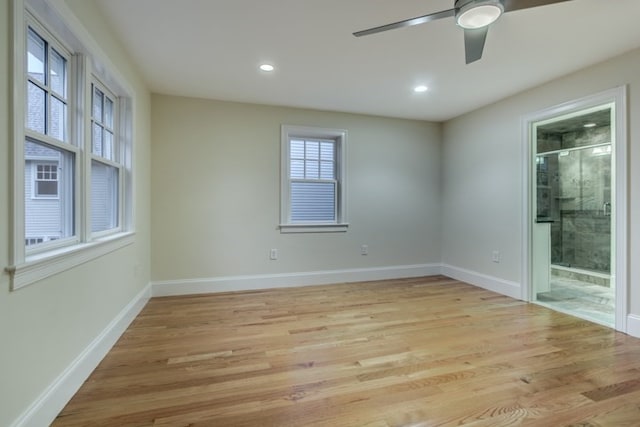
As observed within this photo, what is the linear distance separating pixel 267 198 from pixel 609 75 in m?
3.62

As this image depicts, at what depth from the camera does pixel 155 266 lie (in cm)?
370

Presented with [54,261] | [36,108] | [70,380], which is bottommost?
[70,380]

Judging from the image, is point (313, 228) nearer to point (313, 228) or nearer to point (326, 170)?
point (313, 228)

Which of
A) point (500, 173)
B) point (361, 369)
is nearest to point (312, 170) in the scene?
point (500, 173)

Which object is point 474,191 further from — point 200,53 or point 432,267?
point 200,53

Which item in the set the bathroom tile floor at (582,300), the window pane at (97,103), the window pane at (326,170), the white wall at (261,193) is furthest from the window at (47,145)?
the bathroom tile floor at (582,300)

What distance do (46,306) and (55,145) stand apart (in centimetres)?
83

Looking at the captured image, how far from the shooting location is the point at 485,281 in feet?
13.4

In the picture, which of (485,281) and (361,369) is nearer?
(361,369)

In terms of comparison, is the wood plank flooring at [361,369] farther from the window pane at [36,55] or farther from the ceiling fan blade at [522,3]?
the ceiling fan blade at [522,3]

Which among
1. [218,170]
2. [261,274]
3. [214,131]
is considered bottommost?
[261,274]

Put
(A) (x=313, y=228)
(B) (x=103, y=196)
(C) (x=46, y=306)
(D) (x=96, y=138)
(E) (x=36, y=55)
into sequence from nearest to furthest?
(C) (x=46, y=306) → (E) (x=36, y=55) → (D) (x=96, y=138) → (B) (x=103, y=196) → (A) (x=313, y=228)

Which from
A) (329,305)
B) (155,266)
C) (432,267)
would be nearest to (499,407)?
(329,305)

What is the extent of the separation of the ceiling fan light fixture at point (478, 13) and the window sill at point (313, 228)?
114 inches
